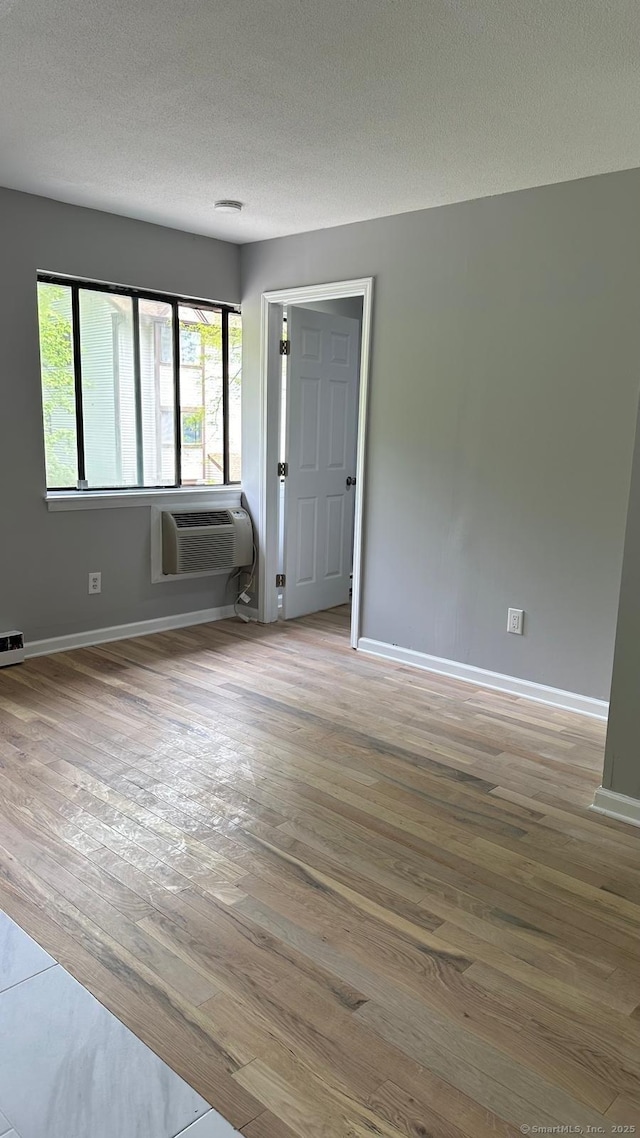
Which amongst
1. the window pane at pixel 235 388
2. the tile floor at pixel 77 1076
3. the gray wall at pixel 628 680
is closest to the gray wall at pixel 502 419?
the window pane at pixel 235 388

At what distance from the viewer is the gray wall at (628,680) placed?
2462 millimetres

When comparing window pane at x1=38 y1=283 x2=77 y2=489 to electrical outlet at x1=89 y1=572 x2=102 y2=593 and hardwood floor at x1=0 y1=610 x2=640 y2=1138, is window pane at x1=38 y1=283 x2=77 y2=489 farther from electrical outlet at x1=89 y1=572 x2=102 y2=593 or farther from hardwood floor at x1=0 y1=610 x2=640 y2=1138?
hardwood floor at x1=0 y1=610 x2=640 y2=1138

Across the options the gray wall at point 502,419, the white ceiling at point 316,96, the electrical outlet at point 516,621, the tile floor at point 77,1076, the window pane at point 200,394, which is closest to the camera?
the tile floor at point 77,1076

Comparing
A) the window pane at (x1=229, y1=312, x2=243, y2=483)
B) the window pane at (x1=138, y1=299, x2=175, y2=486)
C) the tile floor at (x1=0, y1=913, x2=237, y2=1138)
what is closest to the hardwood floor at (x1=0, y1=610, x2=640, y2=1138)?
the tile floor at (x1=0, y1=913, x2=237, y2=1138)

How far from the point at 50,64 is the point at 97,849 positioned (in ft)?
7.91

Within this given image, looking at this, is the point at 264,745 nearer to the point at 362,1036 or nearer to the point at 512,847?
the point at 512,847

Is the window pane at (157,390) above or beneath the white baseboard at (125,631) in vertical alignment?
above

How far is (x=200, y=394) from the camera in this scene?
484 centimetres

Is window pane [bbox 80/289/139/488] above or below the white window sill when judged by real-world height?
above

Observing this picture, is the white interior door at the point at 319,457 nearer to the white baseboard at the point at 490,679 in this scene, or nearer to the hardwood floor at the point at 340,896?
the white baseboard at the point at 490,679

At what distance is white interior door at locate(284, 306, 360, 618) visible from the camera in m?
4.92

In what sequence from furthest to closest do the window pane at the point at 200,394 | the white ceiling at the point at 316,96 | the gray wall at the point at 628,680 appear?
the window pane at the point at 200,394, the gray wall at the point at 628,680, the white ceiling at the point at 316,96

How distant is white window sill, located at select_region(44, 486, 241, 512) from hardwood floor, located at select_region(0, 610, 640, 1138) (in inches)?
41.7

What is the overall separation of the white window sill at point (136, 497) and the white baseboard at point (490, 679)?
1.38m
